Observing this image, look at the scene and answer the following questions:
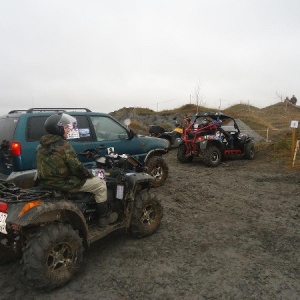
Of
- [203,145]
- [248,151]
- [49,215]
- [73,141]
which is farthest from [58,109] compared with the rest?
[248,151]

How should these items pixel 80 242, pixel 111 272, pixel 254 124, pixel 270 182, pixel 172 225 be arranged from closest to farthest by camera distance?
pixel 80 242
pixel 111 272
pixel 172 225
pixel 270 182
pixel 254 124

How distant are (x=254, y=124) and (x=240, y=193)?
1927 centimetres

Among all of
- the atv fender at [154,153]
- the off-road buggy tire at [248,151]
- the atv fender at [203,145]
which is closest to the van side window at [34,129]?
the atv fender at [154,153]

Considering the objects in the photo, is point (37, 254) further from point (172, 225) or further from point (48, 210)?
point (172, 225)

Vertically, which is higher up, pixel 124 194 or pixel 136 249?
pixel 124 194

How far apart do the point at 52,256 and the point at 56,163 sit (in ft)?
3.40

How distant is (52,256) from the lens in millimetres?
3557

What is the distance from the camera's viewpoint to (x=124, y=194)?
15.3ft

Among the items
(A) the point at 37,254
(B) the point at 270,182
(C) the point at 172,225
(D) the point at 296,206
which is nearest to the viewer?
(A) the point at 37,254

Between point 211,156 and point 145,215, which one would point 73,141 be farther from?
point 211,156

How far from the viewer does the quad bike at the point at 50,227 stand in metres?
3.36

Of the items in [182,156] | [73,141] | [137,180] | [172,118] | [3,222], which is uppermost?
[172,118]

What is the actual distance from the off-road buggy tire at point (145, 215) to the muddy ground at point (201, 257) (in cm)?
14

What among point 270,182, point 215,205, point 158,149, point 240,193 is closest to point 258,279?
point 215,205
